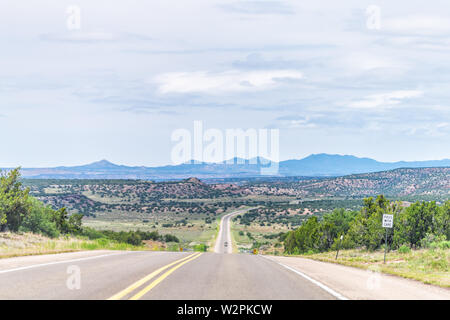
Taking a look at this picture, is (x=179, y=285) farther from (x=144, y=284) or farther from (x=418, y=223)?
(x=418, y=223)

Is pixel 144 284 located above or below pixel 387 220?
below

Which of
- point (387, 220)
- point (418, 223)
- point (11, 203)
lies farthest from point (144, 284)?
point (11, 203)

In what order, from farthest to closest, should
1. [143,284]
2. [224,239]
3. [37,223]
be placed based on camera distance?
[224,239], [37,223], [143,284]

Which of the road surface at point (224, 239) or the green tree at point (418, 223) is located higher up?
the green tree at point (418, 223)

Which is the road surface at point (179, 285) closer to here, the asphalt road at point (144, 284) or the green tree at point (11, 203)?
the asphalt road at point (144, 284)

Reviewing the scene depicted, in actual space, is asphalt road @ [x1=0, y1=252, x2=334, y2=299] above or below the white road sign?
below

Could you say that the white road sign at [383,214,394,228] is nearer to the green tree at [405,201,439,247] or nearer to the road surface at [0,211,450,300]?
the road surface at [0,211,450,300]

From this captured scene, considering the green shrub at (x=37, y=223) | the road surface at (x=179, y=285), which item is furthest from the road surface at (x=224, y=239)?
the road surface at (x=179, y=285)

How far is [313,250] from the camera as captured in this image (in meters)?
47.6

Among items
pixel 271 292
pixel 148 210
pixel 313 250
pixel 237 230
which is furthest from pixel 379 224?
pixel 148 210

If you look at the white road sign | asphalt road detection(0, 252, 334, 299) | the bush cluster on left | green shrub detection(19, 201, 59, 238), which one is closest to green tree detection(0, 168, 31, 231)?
the bush cluster on left
